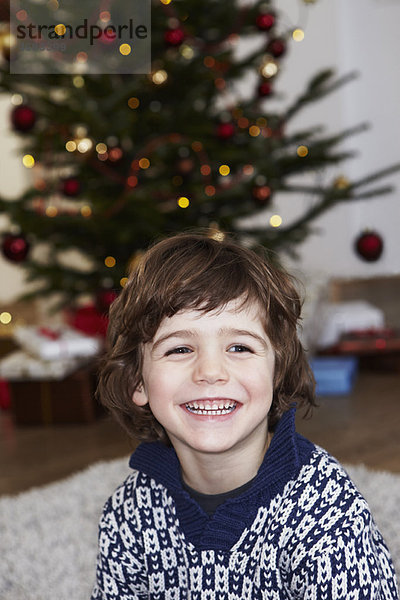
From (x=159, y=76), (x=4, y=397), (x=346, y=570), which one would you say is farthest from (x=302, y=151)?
(x=346, y=570)

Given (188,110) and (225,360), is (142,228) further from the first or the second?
(225,360)

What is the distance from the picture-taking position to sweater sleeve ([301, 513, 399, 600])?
867mm

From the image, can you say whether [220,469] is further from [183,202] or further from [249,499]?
[183,202]

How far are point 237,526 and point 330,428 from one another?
1380 millimetres

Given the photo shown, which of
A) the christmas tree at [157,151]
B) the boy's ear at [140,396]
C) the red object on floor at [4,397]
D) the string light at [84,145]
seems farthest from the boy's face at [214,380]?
the red object on floor at [4,397]

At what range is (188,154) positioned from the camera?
269 cm

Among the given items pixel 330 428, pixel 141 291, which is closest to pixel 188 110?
pixel 330 428

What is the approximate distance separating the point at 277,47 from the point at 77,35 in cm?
69

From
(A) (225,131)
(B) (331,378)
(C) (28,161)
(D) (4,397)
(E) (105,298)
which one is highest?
(A) (225,131)

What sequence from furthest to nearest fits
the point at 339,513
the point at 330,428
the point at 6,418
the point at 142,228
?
the point at 6,418 < the point at 142,228 < the point at 330,428 < the point at 339,513

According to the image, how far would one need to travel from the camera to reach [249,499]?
955mm

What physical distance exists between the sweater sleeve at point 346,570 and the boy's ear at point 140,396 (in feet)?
1.11

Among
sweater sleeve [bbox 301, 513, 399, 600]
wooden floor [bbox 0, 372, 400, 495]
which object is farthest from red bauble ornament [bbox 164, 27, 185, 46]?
sweater sleeve [bbox 301, 513, 399, 600]

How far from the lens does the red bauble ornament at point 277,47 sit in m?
2.54
